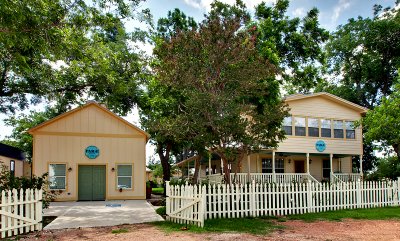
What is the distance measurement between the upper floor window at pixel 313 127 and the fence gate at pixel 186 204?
1413cm

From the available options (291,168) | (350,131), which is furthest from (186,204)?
(350,131)

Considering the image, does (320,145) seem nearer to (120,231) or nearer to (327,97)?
(327,97)

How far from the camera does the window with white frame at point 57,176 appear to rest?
1947cm

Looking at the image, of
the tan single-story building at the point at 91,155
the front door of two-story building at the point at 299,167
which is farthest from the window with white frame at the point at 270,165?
the tan single-story building at the point at 91,155

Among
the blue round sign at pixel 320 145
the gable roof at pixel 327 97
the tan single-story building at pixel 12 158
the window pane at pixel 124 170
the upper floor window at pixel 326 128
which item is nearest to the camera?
the window pane at pixel 124 170

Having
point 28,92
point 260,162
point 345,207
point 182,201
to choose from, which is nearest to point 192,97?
point 182,201

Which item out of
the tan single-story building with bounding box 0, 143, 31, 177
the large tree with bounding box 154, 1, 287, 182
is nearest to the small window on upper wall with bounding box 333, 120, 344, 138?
the large tree with bounding box 154, 1, 287, 182

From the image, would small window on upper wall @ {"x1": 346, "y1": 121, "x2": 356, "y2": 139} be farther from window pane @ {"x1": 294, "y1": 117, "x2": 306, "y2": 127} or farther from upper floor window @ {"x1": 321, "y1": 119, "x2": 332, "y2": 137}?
window pane @ {"x1": 294, "y1": 117, "x2": 306, "y2": 127}

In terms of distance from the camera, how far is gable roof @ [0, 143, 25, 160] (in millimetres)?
25141

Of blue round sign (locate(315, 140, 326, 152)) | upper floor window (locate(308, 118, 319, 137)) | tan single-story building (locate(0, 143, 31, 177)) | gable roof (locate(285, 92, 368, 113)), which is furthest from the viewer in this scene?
tan single-story building (locate(0, 143, 31, 177))

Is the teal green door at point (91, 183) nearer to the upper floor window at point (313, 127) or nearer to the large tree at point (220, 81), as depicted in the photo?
the large tree at point (220, 81)

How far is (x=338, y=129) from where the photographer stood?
2438cm

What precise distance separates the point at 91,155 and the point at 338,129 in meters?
16.2

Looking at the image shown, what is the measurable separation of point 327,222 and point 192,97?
606cm
